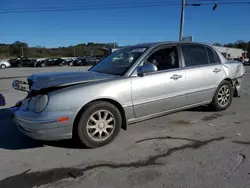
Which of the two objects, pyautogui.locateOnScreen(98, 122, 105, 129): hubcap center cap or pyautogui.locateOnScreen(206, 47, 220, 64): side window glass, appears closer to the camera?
pyautogui.locateOnScreen(98, 122, 105, 129): hubcap center cap

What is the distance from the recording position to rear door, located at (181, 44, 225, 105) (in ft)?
15.0

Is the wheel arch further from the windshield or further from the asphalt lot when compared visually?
the windshield

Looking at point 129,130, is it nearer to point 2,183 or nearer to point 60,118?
point 60,118

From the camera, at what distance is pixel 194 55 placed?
4.84 m

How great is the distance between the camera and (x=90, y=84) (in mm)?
3514

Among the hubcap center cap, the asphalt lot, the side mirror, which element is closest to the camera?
the asphalt lot

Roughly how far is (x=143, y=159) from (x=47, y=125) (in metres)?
1.36

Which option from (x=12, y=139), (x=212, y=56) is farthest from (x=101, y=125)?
(x=212, y=56)

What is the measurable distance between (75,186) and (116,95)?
→ 58.7 inches

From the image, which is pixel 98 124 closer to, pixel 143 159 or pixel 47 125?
pixel 47 125

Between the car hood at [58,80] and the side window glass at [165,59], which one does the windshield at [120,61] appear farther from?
the car hood at [58,80]

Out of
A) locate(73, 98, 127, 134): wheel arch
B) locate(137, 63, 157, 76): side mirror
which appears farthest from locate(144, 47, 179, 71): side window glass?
locate(73, 98, 127, 134): wheel arch

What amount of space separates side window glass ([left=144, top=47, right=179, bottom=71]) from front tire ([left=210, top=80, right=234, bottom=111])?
1.32 m

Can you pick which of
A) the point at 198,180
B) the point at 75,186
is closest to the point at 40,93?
the point at 75,186
